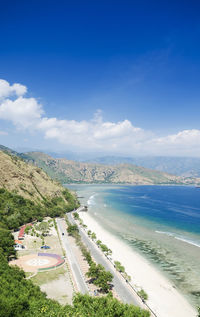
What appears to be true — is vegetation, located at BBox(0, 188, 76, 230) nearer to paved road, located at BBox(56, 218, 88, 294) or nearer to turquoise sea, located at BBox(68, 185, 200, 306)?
paved road, located at BBox(56, 218, 88, 294)

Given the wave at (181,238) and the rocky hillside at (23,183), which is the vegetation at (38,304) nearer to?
the wave at (181,238)

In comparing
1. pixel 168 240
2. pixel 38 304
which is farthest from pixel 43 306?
pixel 168 240

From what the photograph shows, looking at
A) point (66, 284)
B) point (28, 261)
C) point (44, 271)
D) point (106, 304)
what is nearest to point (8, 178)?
point (28, 261)

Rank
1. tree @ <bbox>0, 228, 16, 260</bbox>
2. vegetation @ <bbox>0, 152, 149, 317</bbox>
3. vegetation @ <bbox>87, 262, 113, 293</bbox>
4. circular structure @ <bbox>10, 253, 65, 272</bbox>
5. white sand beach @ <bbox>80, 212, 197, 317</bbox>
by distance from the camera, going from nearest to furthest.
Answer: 1. vegetation @ <bbox>0, 152, 149, 317</bbox>
2. white sand beach @ <bbox>80, 212, 197, 317</bbox>
3. vegetation @ <bbox>87, 262, 113, 293</bbox>
4. circular structure @ <bbox>10, 253, 65, 272</bbox>
5. tree @ <bbox>0, 228, 16, 260</bbox>

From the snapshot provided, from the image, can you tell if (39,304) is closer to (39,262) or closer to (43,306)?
(43,306)

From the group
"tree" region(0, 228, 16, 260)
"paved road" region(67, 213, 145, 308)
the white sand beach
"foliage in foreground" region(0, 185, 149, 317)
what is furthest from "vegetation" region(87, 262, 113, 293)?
"tree" region(0, 228, 16, 260)

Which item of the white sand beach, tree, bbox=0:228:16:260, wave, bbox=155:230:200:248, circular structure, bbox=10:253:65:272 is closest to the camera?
the white sand beach
